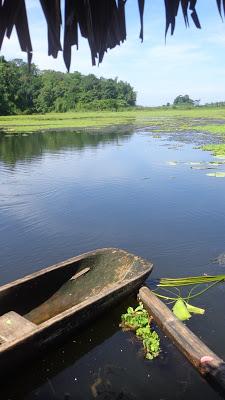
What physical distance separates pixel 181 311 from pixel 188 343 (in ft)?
3.88

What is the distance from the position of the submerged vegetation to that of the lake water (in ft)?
0.33

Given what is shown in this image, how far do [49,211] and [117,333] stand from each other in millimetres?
6138

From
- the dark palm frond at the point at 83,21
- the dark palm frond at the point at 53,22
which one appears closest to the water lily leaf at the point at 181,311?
the dark palm frond at the point at 83,21

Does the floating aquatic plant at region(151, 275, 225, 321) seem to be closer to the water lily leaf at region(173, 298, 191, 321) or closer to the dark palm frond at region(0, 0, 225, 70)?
the water lily leaf at region(173, 298, 191, 321)

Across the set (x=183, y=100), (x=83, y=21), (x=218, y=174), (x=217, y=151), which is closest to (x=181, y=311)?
(x=83, y=21)

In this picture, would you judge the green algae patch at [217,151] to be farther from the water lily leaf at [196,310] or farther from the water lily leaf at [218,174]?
the water lily leaf at [196,310]

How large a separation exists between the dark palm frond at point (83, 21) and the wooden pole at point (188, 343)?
3.85m

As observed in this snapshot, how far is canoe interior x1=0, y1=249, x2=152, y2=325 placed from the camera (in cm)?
581

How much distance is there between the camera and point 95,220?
1076 cm

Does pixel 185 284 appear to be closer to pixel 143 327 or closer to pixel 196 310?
pixel 196 310

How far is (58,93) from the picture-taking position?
3071 inches

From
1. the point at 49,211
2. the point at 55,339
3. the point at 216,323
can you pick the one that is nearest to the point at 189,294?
the point at 216,323

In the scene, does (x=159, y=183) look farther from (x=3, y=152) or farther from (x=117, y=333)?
(x=3, y=152)

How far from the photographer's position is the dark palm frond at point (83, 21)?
5.32 ft
